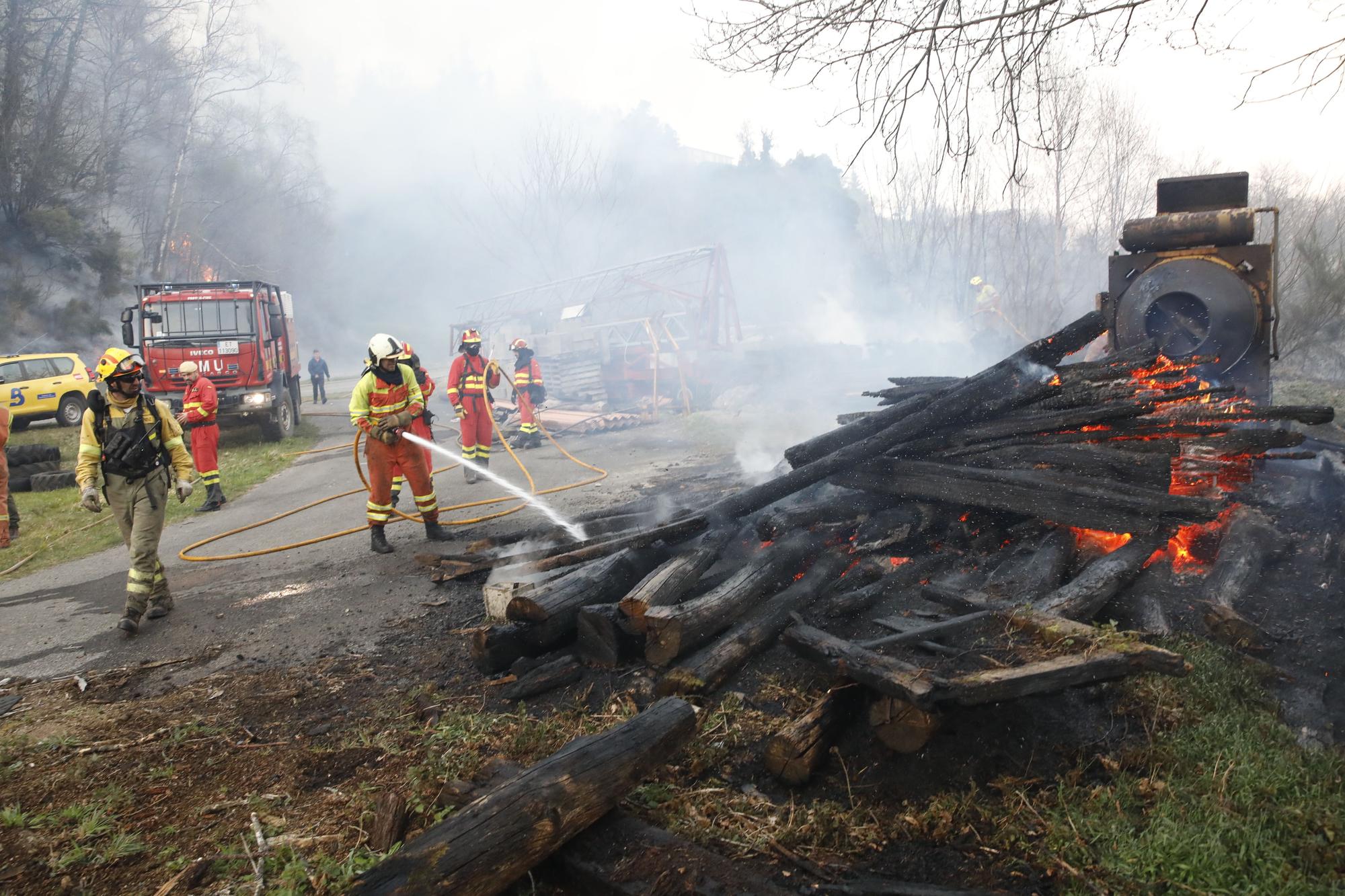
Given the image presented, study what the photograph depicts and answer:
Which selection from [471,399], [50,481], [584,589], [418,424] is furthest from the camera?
[50,481]

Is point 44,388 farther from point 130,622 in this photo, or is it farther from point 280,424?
point 130,622

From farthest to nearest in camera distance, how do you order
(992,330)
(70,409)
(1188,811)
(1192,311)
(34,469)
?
(992,330) → (70,409) → (34,469) → (1192,311) → (1188,811)

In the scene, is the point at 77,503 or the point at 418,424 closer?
the point at 418,424

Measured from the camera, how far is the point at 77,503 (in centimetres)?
1091

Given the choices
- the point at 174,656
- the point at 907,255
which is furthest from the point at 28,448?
the point at 907,255

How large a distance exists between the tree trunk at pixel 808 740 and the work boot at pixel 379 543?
17.5ft

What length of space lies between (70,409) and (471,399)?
45.0 feet

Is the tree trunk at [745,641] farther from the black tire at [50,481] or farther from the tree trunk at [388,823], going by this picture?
the black tire at [50,481]

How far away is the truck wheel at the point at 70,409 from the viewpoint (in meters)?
17.4

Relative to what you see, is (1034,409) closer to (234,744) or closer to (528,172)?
(234,744)

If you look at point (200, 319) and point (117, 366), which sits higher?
point (200, 319)

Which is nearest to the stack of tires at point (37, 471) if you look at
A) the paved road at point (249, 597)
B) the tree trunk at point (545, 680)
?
the paved road at point (249, 597)

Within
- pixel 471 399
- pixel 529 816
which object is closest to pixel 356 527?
pixel 471 399

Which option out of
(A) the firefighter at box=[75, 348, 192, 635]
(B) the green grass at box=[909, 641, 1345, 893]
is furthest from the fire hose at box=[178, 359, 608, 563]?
(B) the green grass at box=[909, 641, 1345, 893]
